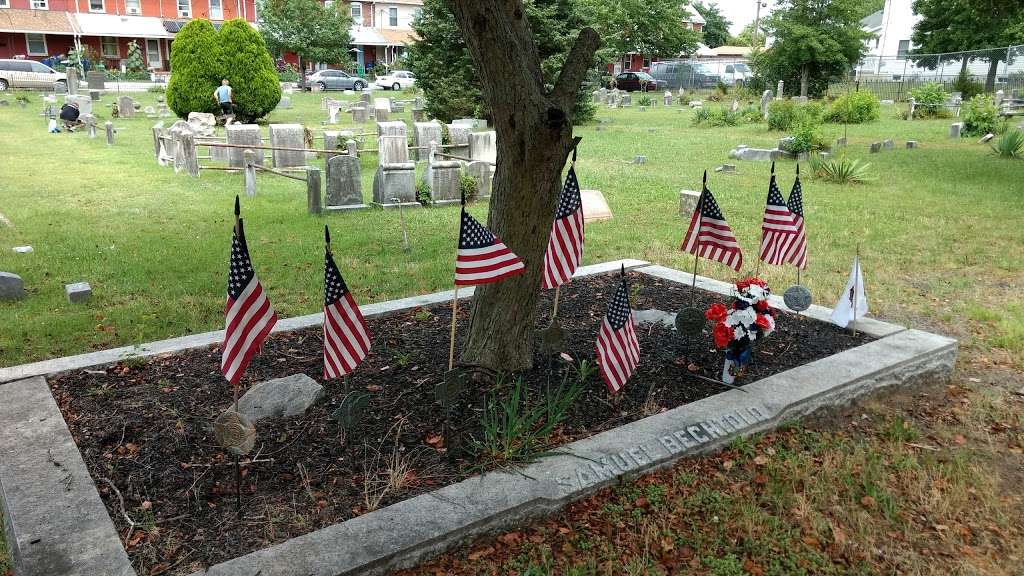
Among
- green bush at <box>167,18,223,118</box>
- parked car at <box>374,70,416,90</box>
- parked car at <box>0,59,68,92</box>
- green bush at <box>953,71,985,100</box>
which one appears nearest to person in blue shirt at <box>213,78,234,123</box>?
green bush at <box>167,18,223,118</box>

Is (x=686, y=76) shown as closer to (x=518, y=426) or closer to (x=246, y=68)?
(x=246, y=68)

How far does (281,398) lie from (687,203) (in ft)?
26.9

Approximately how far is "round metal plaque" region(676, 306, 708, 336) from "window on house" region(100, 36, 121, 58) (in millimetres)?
54882

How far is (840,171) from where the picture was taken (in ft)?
47.9

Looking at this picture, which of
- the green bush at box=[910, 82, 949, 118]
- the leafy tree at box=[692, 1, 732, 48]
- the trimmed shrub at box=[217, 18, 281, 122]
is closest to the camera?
the trimmed shrub at box=[217, 18, 281, 122]

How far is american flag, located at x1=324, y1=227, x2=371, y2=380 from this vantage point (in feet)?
13.8

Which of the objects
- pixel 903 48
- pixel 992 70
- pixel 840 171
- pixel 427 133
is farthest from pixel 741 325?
pixel 903 48

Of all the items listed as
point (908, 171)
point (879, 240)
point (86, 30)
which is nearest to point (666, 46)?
point (86, 30)

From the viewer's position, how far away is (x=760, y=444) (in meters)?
4.68

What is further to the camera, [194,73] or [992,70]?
[992,70]

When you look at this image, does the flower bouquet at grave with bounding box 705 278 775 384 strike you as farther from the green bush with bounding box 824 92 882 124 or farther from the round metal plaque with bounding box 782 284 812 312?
the green bush with bounding box 824 92 882 124

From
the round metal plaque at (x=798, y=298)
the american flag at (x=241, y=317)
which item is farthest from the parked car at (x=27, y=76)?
the round metal plaque at (x=798, y=298)

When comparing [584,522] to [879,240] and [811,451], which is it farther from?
[879,240]

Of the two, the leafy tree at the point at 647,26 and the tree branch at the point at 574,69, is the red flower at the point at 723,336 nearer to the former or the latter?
the tree branch at the point at 574,69
